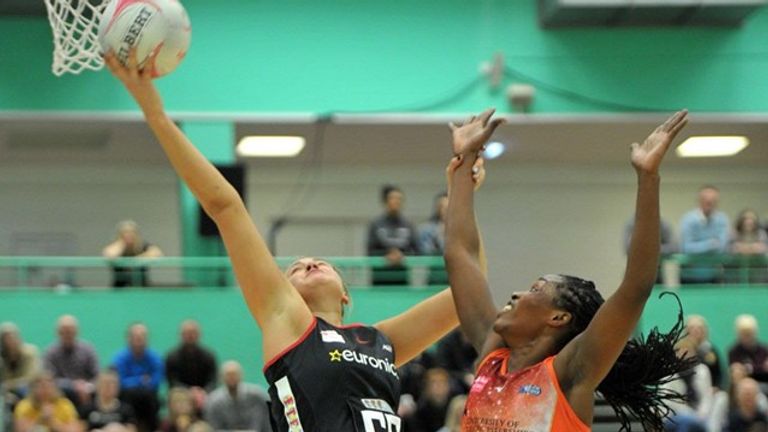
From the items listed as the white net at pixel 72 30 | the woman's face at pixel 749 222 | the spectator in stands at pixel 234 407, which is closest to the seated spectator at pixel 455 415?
the spectator in stands at pixel 234 407

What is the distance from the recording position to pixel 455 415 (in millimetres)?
11164

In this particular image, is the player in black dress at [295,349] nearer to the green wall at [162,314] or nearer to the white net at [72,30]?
the white net at [72,30]

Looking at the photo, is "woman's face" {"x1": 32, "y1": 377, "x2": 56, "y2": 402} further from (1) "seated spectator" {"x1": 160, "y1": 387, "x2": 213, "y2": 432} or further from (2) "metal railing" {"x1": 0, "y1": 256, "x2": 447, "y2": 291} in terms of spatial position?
(2) "metal railing" {"x1": 0, "y1": 256, "x2": 447, "y2": 291}

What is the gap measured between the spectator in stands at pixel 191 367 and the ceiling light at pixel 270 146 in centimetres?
438

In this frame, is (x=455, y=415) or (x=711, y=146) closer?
(x=455, y=415)

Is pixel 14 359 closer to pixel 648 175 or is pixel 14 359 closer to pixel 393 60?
pixel 393 60

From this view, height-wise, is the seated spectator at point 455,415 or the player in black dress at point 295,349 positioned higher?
the player in black dress at point 295,349

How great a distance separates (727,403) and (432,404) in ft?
8.31

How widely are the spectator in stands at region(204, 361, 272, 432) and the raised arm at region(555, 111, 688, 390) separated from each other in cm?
797

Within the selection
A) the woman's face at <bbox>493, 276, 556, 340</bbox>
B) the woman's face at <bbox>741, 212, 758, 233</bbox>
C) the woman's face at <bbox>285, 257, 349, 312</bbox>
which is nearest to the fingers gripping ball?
the woman's face at <bbox>285, 257, 349, 312</bbox>

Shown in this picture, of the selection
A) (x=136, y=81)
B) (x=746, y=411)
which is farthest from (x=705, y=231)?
(x=136, y=81)

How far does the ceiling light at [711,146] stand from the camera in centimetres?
1805

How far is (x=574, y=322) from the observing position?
189 inches

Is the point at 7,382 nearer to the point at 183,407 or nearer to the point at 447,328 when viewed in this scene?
the point at 183,407
